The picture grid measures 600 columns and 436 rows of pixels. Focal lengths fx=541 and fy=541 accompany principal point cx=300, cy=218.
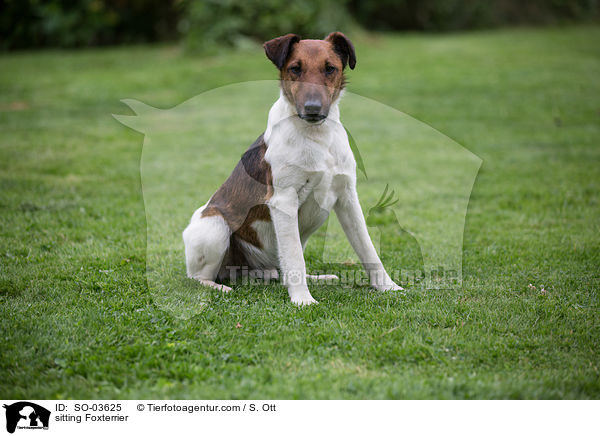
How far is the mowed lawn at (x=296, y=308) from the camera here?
11.2 feet

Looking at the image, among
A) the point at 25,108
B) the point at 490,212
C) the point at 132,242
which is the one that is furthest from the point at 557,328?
the point at 25,108

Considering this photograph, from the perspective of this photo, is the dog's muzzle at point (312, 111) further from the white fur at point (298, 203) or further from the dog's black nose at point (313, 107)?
the white fur at point (298, 203)

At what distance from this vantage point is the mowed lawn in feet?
11.2

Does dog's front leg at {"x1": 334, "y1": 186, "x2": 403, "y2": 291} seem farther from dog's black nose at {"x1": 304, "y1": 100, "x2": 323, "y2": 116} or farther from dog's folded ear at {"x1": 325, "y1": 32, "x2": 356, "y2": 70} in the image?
dog's folded ear at {"x1": 325, "y1": 32, "x2": 356, "y2": 70}

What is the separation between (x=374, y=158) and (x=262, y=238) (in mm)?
5359

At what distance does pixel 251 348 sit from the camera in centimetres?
381

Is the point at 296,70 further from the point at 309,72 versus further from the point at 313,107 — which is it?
the point at 313,107

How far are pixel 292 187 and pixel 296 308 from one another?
98 cm

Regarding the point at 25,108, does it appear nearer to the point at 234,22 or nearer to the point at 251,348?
the point at 234,22
